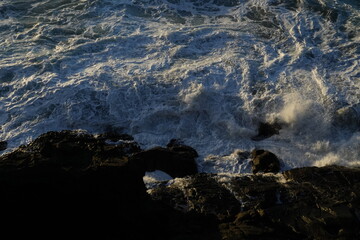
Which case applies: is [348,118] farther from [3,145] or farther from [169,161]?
[3,145]

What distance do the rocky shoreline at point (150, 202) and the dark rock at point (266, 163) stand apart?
2.42ft

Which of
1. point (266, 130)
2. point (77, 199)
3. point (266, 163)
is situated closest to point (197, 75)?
point (266, 130)

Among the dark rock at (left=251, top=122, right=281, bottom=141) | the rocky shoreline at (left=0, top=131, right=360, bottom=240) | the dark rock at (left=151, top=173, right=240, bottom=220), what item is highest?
the rocky shoreline at (left=0, top=131, right=360, bottom=240)

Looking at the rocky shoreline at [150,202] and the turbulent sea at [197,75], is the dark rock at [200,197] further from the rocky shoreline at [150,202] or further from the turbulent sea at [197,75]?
the turbulent sea at [197,75]

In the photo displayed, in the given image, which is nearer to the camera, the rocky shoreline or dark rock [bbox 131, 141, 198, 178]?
the rocky shoreline

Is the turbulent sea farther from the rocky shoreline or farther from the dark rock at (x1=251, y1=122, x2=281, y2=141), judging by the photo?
the rocky shoreline

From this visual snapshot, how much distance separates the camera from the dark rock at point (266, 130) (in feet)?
34.8

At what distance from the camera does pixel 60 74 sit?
13508mm

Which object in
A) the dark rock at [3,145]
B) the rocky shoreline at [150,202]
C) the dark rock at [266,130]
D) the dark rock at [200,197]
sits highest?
the rocky shoreline at [150,202]

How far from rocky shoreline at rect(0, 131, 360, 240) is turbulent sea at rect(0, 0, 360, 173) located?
167 centimetres

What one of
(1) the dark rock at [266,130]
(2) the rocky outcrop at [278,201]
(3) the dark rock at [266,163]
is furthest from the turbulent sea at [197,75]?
(2) the rocky outcrop at [278,201]

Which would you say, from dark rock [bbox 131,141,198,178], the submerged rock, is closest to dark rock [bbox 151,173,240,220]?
dark rock [bbox 131,141,198,178]

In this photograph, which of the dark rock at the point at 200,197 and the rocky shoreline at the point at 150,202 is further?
the dark rock at the point at 200,197

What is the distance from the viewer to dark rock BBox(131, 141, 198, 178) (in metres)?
9.16
